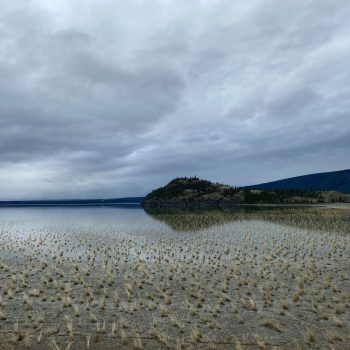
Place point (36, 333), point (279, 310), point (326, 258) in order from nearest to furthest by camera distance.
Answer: point (36, 333)
point (279, 310)
point (326, 258)

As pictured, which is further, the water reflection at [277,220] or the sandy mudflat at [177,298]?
the water reflection at [277,220]

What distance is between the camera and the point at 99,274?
26.0 m

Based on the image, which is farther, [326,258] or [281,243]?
[281,243]

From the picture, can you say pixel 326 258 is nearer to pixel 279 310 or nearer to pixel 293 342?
pixel 279 310

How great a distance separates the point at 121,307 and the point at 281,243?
2850 centimetres

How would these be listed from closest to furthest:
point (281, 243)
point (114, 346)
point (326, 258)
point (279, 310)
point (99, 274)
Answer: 1. point (114, 346)
2. point (279, 310)
3. point (99, 274)
4. point (326, 258)
5. point (281, 243)

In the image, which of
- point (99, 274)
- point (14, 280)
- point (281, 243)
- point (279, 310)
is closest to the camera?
point (279, 310)

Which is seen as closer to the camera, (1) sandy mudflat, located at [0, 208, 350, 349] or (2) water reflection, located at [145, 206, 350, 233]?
(1) sandy mudflat, located at [0, 208, 350, 349]

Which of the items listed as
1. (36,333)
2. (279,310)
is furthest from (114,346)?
(279,310)

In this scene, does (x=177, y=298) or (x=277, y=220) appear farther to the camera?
(x=277, y=220)

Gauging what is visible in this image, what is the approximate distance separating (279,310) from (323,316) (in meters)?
2.19

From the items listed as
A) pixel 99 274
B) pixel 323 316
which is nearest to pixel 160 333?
pixel 323 316

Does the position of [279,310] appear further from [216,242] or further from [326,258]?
[216,242]

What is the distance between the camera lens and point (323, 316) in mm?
15930
